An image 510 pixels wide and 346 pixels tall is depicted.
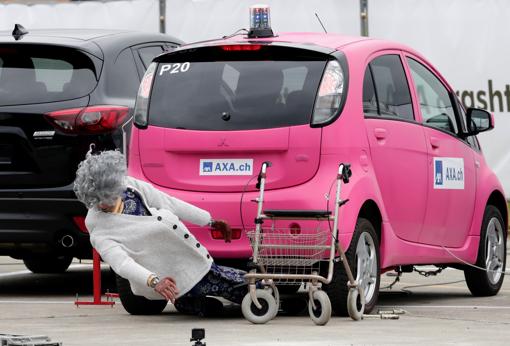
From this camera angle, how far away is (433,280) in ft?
43.7

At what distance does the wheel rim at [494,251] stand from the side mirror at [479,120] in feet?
2.27

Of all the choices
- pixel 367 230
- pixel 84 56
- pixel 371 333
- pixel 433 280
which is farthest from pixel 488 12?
pixel 371 333

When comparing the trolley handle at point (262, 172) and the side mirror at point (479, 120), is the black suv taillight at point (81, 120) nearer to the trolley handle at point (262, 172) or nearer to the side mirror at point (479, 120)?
the trolley handle at point (262, 172)

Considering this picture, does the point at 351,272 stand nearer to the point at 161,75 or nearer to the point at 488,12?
the point at 161,75

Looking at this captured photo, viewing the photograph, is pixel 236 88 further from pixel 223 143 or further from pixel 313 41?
pixel 313 41

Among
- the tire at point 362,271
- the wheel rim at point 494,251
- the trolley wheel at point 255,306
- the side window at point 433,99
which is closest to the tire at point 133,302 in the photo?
the trolley wheel at point 255,306

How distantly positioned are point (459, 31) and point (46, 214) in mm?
7653

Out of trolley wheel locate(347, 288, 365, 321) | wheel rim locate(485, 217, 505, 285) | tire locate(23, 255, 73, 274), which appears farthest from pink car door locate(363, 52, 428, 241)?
tire locate(23, 255, 73, 274)

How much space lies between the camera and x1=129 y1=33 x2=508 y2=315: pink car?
9922 millimetres

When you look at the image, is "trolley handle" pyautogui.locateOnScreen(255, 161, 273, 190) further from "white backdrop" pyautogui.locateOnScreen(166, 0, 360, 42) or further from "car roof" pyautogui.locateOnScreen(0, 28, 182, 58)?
"white backdrop" pyautogui.locateOnScreen(166, 0, 360, 42)

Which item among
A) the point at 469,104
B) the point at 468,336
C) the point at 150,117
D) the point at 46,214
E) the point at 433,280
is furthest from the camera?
the point at 469,104

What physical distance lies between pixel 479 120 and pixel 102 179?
382 cm

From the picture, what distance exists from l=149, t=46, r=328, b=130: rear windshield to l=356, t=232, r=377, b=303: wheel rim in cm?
83

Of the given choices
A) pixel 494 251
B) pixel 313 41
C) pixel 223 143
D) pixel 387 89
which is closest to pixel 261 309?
pixel 223 143
